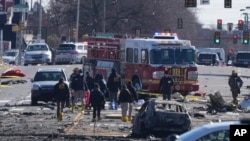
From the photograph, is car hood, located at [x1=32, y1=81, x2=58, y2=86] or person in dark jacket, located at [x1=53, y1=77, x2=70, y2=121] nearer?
person in dark jacket, located at [x1=53, y1=77, x2=70, y2=121]

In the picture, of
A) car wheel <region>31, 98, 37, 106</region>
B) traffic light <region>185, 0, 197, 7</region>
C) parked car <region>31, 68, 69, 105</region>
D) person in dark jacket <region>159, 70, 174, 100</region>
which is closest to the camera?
person in dark jacket <region>159, 70, 174, 100</region>

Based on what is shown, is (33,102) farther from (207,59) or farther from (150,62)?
(207,59)

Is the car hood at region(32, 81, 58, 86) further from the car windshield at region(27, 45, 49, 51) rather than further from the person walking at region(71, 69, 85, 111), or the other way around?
the car windshield at region(27, 45, 49, 51)

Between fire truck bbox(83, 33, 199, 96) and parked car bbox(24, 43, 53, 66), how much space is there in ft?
97.6

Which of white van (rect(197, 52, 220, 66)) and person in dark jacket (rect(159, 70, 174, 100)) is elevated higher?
person in dark jacket (rect(159, 70, 174, 100))

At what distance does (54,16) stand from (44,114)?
72.2 m

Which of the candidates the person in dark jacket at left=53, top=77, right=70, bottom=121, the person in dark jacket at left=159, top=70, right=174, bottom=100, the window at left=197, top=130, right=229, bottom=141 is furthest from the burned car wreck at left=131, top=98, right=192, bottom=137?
the window at left=197, top=130, right=229, bottom=141

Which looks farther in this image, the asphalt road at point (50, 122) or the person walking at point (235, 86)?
the person walking at point (235, 86)

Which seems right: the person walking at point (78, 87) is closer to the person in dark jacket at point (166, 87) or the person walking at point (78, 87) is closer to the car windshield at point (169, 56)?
the person in dark jacket at point (166, 87)

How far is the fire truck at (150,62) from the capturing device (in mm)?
42594

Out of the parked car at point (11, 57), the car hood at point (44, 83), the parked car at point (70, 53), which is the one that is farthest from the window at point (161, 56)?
the parked car at point (11, 57)

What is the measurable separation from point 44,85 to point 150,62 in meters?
5.30

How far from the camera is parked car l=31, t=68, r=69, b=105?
131 feet

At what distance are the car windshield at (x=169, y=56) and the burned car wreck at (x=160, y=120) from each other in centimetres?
1589
